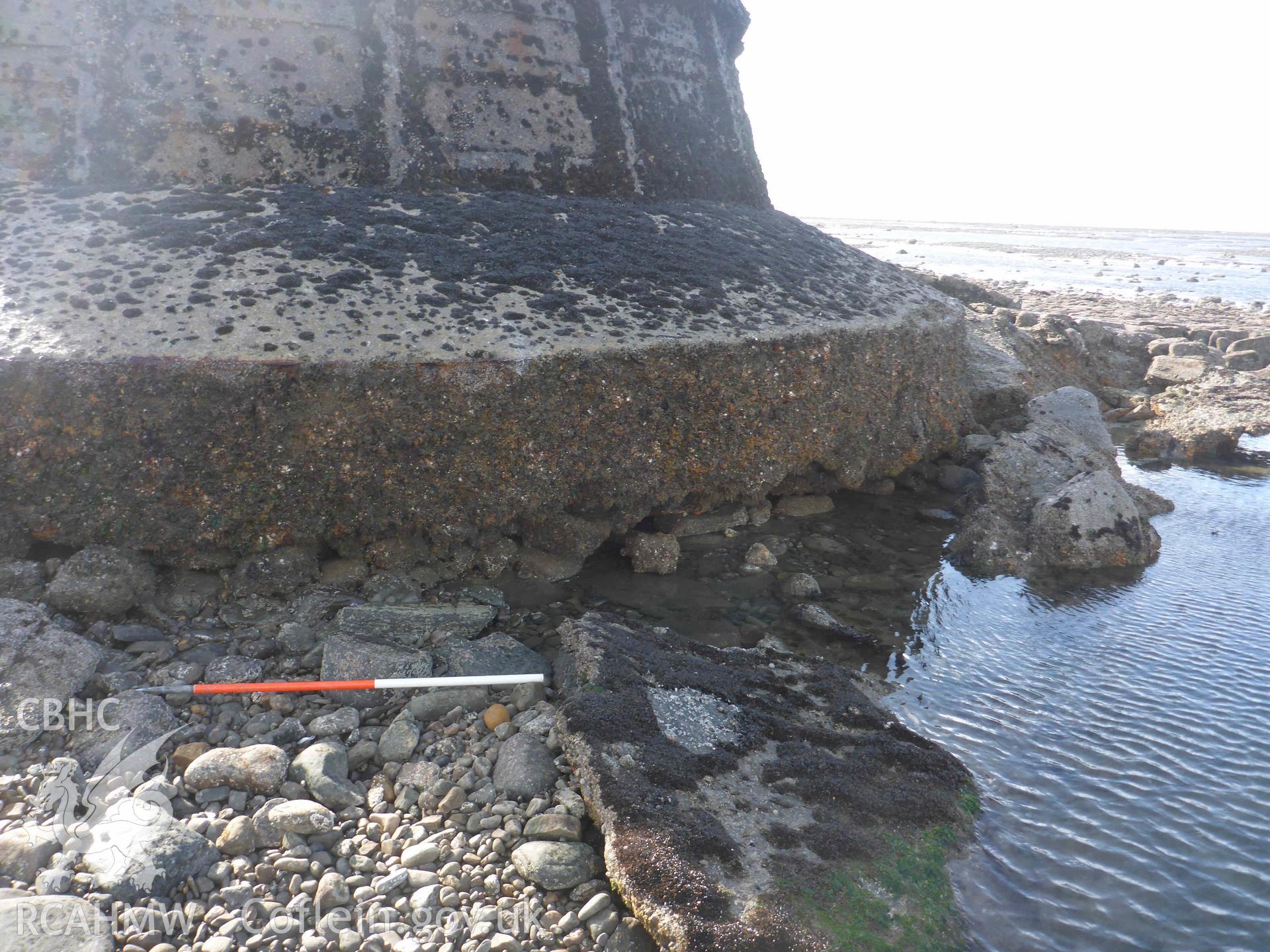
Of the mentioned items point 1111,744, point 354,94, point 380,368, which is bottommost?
point 1111,744

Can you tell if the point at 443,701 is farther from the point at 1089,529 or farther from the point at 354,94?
the point at 1089,529

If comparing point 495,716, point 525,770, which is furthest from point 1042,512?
point 525,770

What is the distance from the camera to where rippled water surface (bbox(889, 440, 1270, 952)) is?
11.4 ft

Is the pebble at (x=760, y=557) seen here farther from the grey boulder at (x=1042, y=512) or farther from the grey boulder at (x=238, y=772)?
the grey boulder at (x=238, y=772)

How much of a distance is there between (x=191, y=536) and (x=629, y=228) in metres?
4.06

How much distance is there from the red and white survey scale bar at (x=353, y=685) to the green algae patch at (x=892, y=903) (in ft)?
5.95

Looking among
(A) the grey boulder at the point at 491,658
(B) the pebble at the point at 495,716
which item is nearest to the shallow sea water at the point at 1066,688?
(A) the grey boulder at the point at 491,658

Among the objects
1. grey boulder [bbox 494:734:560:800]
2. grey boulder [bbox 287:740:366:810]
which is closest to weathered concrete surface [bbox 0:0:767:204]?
grey boulder [bbox 287:740:366:810]

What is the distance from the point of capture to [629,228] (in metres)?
6.82

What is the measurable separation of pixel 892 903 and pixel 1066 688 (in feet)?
7.99

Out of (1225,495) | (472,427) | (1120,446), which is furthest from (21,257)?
(1120,446)

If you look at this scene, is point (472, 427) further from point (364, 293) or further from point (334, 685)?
point (334, 685)

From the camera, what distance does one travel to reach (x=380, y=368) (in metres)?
4.70

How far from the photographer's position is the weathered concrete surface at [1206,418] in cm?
1023
